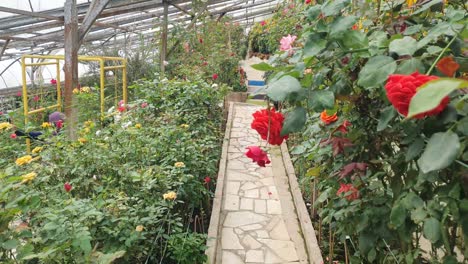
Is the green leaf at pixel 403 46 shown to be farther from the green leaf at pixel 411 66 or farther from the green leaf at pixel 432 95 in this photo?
the green leaf at pixel 432 95

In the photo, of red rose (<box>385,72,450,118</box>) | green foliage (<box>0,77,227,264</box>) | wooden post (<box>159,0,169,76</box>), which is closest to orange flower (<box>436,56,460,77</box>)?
red rose (<box>385,72,450,118</box>)

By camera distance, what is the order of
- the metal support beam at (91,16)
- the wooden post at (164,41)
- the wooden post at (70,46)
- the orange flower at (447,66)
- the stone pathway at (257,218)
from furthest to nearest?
the wooden post at (164,41), the metal support beam at (91,16), the wooden post at (70,46), the stone pathway at (257,218), the orange flower at (447,66)

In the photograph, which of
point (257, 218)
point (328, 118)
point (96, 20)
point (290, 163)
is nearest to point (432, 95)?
point (328, 118)

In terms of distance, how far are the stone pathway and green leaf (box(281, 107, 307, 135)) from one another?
898 mm

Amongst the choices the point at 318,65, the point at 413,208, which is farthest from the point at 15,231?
the point at 413,208

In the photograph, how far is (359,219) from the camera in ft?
3.79

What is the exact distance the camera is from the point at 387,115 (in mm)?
801

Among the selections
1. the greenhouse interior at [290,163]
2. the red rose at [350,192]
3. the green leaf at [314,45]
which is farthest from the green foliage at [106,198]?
the green leaf at [314,45]

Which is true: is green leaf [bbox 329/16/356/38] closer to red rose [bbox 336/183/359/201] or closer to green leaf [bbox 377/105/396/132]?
green leaf [bbox 377/105/396/132]

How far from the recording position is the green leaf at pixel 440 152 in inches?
21.1

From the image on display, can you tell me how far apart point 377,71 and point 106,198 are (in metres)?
1.66

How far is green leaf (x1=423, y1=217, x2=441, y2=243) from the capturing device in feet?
2.56

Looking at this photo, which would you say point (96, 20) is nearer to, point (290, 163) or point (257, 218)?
point (290, 163)

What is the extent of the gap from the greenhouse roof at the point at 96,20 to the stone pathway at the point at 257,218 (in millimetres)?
3033
